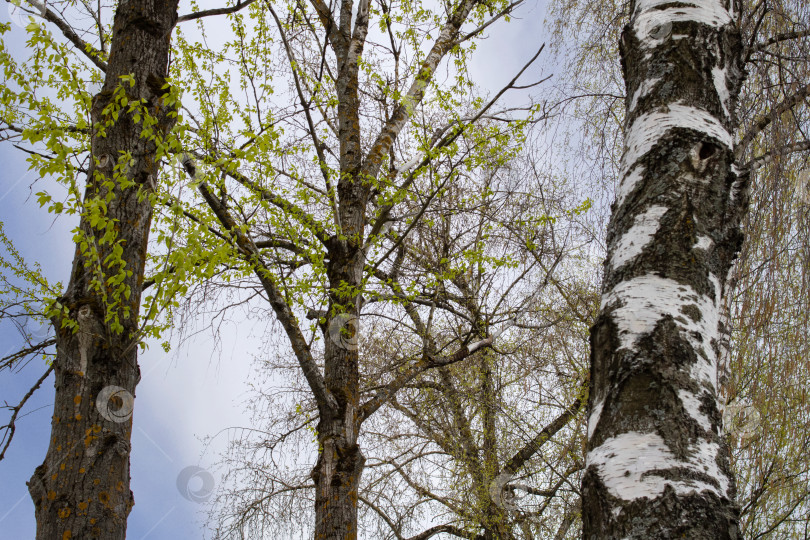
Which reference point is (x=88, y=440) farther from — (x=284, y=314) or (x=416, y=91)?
Answer: (x=416, y=91)

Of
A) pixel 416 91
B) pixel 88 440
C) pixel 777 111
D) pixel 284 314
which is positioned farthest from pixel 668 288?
pixel 416 91

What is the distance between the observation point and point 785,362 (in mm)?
3492

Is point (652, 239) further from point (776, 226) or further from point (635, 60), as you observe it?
point (776, 226)

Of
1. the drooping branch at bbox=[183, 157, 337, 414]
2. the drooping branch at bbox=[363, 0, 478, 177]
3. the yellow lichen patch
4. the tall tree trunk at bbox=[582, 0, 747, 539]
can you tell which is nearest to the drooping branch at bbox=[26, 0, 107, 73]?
the drooping branch at bbox=[183, 157, 337, 414]

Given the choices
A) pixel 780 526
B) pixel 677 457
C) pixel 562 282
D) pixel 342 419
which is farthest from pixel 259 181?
→ pixel 780 526

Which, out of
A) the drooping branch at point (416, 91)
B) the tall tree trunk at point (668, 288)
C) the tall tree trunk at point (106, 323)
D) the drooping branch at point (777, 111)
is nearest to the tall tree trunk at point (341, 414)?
the drooping branch at point (416, 91)

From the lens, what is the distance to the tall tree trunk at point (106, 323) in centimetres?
285

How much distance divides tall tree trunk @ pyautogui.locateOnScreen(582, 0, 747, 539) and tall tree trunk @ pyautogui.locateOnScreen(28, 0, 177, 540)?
2.40 meters

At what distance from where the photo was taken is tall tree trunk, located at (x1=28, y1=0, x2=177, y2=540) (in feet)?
9.36

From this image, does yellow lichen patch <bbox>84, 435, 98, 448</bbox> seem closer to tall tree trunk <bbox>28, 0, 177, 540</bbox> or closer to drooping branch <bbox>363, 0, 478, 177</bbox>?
tall tree trunk <bbox>28, 0, 177, 540</bbox>

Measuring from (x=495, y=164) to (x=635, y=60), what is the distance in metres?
4.89

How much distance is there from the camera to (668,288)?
1653 mm

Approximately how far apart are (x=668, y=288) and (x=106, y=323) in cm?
271

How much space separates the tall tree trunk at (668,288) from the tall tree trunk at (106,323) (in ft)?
7.87
